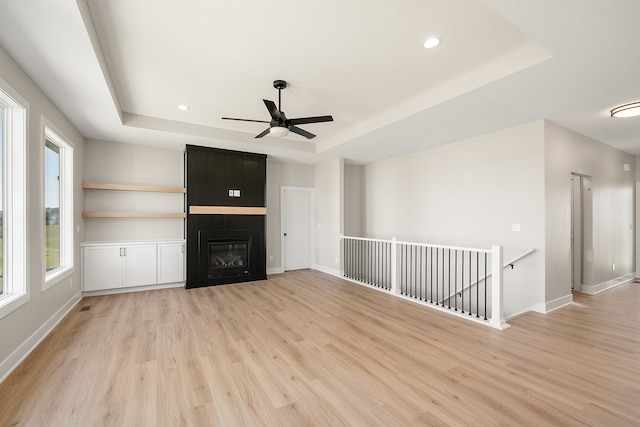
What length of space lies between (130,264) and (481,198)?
6.15 m

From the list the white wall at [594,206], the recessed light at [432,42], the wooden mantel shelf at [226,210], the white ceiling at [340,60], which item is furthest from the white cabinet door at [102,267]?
the white wall at [594,206]

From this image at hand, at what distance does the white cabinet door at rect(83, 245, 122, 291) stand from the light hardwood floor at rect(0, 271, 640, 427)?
0.86 meters

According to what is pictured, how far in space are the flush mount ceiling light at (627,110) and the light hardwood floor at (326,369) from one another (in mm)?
2598

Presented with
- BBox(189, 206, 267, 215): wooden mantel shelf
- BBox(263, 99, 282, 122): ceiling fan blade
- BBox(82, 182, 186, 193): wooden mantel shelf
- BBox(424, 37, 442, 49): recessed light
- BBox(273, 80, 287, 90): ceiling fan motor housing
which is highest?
BBox(424, 37, 442, 49): recessed light

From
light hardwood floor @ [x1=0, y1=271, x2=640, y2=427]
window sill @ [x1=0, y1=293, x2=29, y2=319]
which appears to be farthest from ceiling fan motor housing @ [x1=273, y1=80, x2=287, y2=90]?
window sill @ [x1=0, y1=293, x2=29, y2=319]

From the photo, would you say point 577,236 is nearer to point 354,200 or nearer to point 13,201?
point 354,200

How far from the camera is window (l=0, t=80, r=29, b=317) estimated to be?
2629 mm

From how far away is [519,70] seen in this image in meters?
2.66

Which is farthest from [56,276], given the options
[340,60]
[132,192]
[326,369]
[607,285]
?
[607,285]

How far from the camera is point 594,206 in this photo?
5.06 m

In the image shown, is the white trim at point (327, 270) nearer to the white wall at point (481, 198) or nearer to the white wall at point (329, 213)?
the white wall at point (329, 213)

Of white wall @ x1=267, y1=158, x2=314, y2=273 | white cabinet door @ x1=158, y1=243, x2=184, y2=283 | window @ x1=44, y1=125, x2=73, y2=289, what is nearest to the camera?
window @ x1=44, y1=125, x2=73, y2=289

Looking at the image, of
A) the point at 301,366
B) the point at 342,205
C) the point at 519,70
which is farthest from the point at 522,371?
the point at 342,205

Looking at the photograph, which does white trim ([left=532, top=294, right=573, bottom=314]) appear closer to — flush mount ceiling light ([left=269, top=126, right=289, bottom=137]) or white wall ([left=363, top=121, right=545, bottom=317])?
white wall ([left=363, top=121, right=545, bottom=317])
